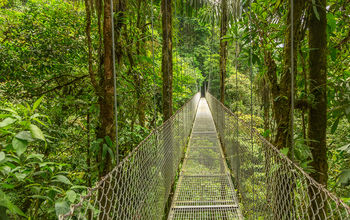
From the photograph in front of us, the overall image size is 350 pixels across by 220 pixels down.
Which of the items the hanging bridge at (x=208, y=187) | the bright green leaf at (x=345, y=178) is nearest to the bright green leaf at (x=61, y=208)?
the hanging bridge at (x=208, y=187)

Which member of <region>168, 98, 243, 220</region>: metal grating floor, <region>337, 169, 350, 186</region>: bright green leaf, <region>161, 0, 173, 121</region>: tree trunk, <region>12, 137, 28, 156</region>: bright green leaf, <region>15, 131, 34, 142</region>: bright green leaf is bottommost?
<region>168, 98, 243, 220</region>: metal grating floor

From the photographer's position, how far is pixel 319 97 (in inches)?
49.2

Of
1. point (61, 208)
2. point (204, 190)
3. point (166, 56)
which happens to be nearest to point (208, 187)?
point (204, 190)

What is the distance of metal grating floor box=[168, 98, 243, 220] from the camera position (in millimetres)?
1978

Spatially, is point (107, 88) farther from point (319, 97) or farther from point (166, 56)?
point (166, 56)

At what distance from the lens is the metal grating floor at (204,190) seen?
6.49 feet

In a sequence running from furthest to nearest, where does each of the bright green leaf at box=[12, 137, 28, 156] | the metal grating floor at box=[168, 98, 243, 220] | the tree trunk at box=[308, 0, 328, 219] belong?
the metal grating floor at box=[168, 98, 243, 220]
the tree trunk at box=[308, 0, 328, 219]
the bright green leaf at box=[12, 137, 28, 156]

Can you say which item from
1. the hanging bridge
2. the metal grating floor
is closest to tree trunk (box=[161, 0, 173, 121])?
the hanging bridge

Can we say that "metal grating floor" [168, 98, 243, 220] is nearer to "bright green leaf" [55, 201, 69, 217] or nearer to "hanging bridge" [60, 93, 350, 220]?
"hanging bridge" [60, 93, 350, 220]

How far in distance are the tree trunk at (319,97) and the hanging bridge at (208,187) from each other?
145 millimetres

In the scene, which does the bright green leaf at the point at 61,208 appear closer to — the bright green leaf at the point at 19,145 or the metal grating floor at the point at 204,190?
the bright green leaf at the point at 19,145

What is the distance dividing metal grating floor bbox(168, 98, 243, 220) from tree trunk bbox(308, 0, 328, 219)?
890mm

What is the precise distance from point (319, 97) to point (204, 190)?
5.07 feet

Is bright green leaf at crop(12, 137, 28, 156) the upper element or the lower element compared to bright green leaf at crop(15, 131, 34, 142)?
lower
